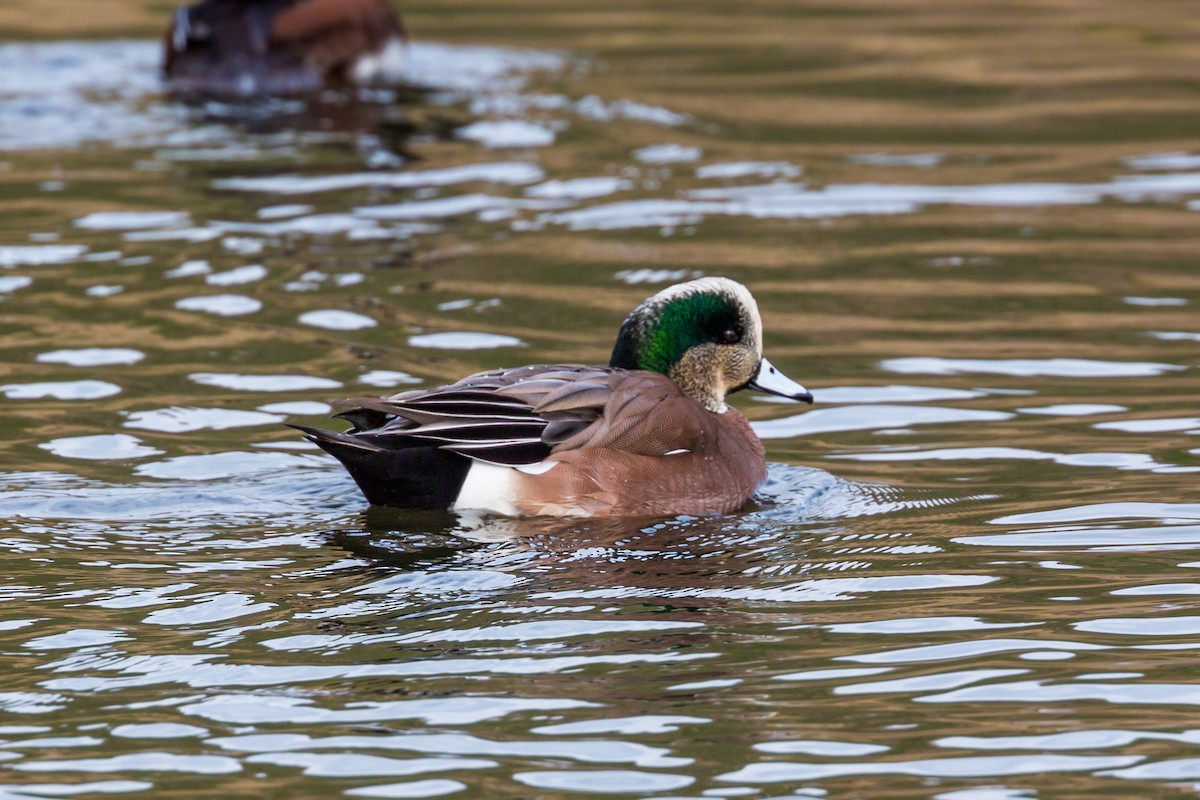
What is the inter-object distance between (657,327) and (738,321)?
0.99 feet

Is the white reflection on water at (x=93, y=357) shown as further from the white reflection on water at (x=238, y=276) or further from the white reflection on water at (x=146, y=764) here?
the white reflection on water at (x=146, y=764)

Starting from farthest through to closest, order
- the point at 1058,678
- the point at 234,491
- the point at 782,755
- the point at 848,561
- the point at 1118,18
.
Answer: the point at 1118,18, the point at 234,491, the point at 848,561, the point at 1058,678, the point at 782,755

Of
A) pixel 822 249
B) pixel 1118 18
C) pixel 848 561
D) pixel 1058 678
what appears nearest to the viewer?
pixel 1058 678

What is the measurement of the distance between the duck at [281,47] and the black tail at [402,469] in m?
8.83

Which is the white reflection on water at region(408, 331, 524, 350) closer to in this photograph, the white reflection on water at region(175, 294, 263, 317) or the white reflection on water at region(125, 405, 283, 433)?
the white reflection on water at region(175, 294, 263, 317)

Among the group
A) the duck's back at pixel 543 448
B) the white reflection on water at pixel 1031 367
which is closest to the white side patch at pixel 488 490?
the duck's back at pixel 543 448

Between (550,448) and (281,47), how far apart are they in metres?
9.22

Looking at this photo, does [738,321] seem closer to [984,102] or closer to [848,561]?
[848,561]

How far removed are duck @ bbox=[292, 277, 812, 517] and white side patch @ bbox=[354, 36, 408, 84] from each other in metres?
8.69

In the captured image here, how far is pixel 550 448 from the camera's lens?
Result: 253 inches

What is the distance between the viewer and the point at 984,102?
14.2 meters

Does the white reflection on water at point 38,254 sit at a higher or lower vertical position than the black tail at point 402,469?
higher

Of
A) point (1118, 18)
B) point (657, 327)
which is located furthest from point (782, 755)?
point (1118, 18)

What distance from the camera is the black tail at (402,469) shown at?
6.23 metres
